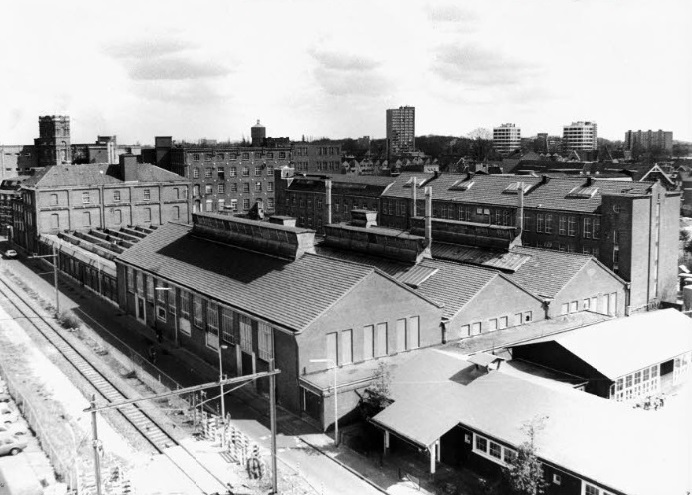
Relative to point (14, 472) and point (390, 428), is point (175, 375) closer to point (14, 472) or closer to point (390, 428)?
point (14, 472)

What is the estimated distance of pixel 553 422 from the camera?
30.2m

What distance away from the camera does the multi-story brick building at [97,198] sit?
90438mm

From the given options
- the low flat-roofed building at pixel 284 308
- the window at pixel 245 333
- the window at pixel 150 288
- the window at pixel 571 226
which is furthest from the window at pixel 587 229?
the window at pixel 150 288

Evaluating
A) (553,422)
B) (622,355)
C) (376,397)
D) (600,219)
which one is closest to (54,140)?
(600,219)

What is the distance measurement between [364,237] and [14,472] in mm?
30950

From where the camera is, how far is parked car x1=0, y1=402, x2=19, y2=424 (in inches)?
1512

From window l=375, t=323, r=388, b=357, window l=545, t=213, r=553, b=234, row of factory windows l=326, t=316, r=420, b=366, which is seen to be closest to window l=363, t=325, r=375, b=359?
row of factory windows l=326, t=316, r=420, b=366

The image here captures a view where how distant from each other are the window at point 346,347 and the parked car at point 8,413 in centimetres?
1807

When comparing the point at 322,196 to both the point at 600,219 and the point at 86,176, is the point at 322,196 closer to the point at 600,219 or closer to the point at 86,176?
the point at 86,176

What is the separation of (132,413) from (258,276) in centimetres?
1157

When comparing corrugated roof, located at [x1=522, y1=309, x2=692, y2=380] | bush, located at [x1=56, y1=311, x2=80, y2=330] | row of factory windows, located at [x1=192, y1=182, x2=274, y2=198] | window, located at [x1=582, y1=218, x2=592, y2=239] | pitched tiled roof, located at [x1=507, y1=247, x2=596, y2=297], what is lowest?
bush, located at [x1=56, y1=311, x2=80, y2=330]

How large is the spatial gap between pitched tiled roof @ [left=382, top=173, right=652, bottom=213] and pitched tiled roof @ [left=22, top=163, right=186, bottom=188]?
33151mm

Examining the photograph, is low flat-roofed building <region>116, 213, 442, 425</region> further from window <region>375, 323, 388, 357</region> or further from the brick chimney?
the brick chimney

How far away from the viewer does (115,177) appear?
9575 centimetres
